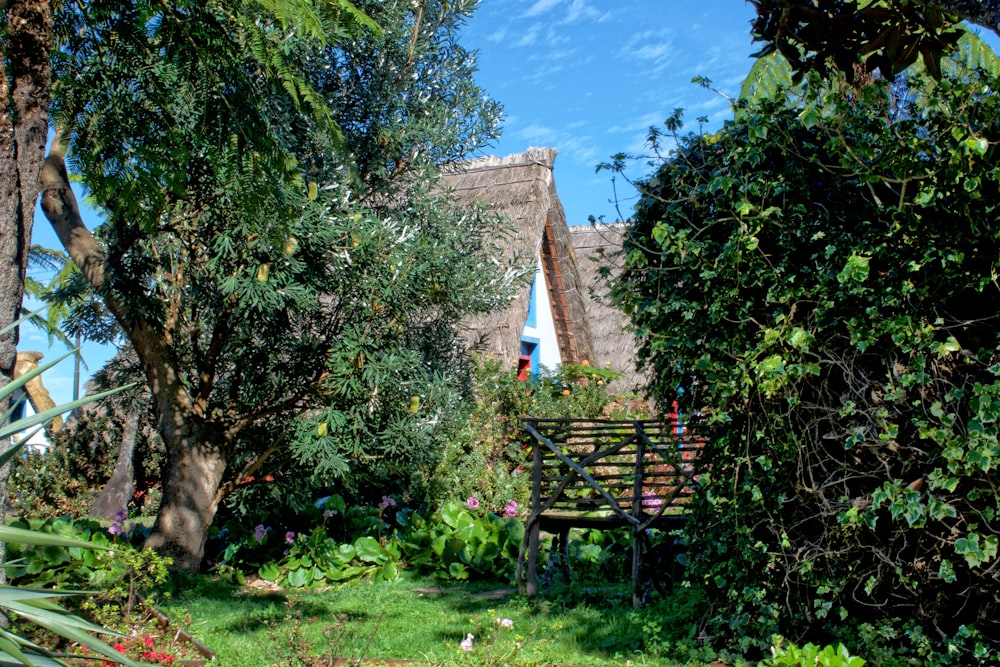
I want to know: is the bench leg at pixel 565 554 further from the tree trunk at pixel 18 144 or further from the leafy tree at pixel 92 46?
the tree trunk at pixel 18 144

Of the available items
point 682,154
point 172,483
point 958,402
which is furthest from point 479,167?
point 958,402

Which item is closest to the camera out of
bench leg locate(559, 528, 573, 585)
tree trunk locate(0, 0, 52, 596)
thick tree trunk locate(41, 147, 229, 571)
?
tree trunk locate(0, 0, 52, 596)

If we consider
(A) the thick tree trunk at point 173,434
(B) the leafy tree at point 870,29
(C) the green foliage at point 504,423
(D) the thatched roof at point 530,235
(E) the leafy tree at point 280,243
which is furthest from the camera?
(D) the thatched roof at point 530,235

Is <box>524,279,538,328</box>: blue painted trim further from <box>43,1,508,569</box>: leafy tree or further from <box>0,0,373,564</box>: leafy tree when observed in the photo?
<box>0,0,373,564</box>: leafy tree

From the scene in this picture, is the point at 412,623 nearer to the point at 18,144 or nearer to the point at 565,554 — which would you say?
the point at 565,554

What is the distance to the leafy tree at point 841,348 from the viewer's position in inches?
158

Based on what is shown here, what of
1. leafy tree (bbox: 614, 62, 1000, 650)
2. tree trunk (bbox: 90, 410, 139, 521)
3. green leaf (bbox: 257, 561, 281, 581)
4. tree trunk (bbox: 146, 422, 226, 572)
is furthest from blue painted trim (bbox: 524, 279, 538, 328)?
leafy tree (bbox: 614, 62, 1000, 650)

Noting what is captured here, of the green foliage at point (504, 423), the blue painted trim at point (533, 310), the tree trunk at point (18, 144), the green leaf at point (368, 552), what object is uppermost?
the blue painted trim at point (533, 310)

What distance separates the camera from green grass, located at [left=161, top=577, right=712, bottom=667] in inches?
191

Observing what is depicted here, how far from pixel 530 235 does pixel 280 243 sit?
8211 mm

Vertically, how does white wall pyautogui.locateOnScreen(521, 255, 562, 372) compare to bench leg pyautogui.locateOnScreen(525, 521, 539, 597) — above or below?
above

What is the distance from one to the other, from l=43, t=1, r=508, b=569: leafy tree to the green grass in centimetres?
106

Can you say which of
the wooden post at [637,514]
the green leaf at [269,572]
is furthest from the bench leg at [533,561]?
the green leaf at [269,572]

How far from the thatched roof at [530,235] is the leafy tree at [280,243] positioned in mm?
4766
